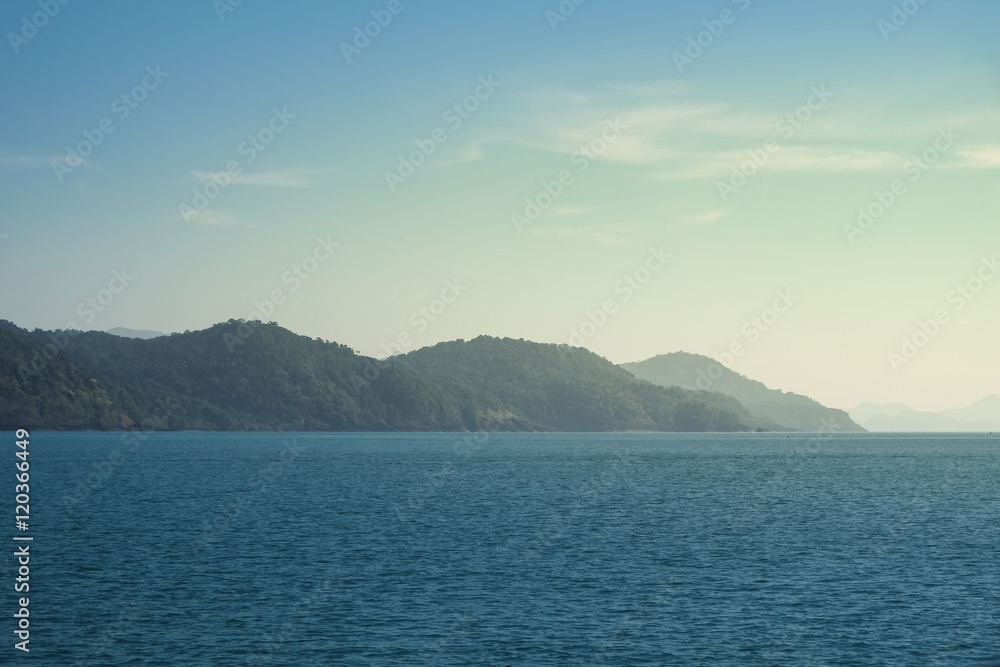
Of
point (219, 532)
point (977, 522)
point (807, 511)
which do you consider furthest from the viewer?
point (807, 511)

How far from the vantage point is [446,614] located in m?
51.4

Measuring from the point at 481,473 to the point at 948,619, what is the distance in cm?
12974

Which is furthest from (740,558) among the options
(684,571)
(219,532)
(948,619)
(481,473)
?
(481,473)

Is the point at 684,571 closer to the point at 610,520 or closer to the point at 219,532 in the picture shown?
the point at 610,520

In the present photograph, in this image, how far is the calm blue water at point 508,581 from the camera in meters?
45.1

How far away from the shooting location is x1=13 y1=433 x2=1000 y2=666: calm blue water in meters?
45.1

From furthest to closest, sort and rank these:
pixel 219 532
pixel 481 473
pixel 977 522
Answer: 1. pixel 481 473
2. pixel 977 522
3. pixel 219 532

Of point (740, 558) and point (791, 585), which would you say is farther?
point (740, 558)

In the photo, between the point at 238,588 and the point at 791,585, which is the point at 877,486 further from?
the point at 238,588

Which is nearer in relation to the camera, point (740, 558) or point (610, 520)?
point (740, 558)

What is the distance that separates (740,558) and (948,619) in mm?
20916

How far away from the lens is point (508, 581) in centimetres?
6066

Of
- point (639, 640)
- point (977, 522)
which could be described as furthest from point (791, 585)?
point (977, 522)

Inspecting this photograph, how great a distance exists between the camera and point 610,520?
3767 inches
